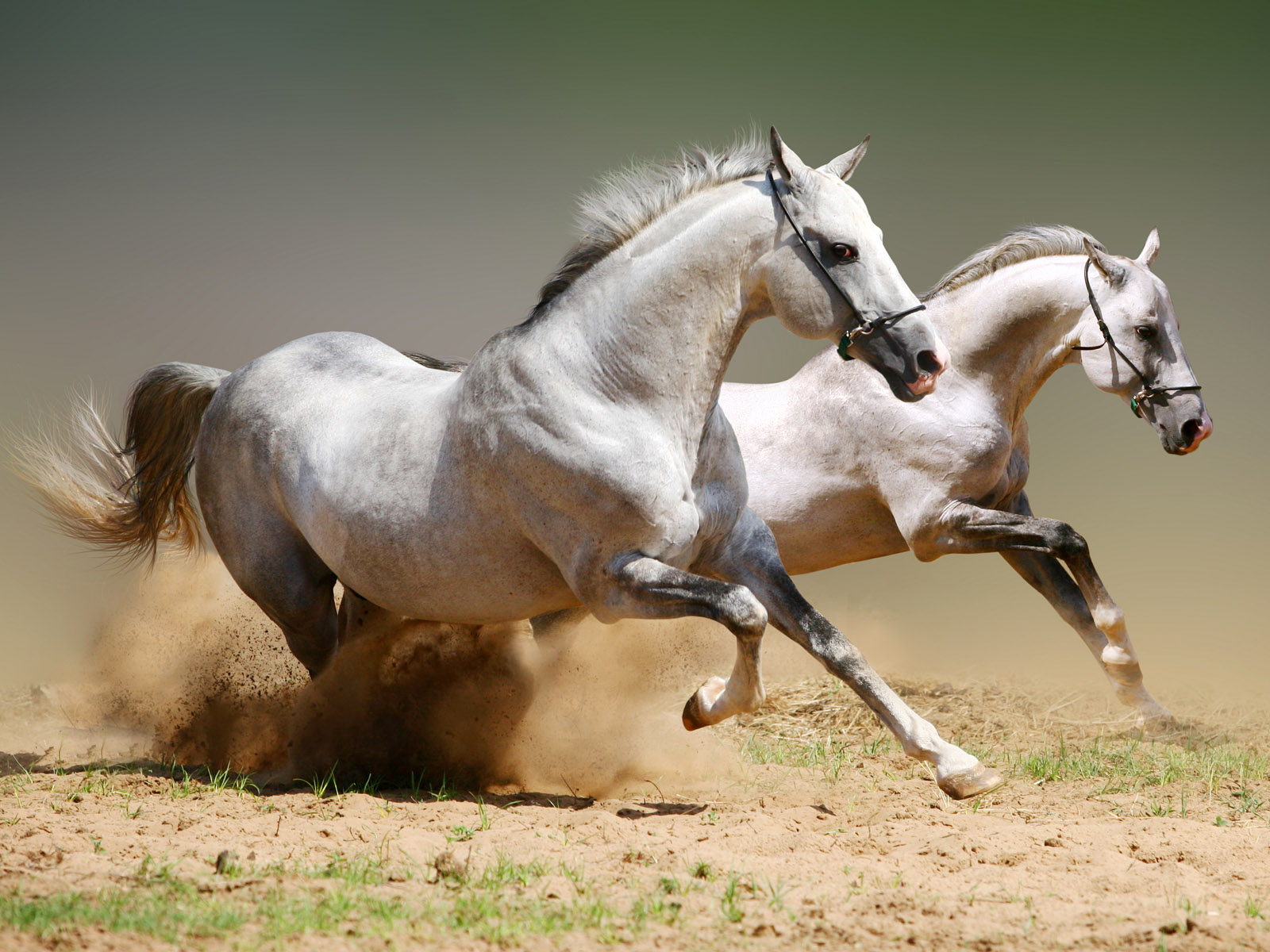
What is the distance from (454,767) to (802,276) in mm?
2084

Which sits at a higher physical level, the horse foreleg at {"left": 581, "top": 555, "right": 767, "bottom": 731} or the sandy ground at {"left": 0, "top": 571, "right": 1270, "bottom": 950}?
the horse foreleg at {"left": 581, "top": 555, "right": 767, "bottom": 731}

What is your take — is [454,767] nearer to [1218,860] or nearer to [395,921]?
[395,921]

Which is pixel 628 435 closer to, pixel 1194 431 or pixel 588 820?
pixel 588 820

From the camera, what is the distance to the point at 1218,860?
284 cm

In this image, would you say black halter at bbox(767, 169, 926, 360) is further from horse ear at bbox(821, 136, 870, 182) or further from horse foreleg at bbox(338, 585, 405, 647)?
horse foreleg at bbox(338, 585, 405, 647)

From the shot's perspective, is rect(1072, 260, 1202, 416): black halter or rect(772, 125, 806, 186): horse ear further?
rect(1072, 260, 1202, 416): black halter

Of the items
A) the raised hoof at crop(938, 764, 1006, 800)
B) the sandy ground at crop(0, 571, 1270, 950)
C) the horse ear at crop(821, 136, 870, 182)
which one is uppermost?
the horse ear at crop(821, 136, 870, 182)

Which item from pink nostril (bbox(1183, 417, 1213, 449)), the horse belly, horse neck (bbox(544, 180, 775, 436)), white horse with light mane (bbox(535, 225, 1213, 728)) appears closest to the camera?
horse neck (bbox(544, 180, 775, 436))

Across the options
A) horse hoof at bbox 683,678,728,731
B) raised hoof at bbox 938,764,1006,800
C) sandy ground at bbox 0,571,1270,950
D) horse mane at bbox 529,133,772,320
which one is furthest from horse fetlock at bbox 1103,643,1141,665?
horse mane at bbox 529,133,772,320

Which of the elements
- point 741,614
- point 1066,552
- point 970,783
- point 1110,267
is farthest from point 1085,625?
point 741,614

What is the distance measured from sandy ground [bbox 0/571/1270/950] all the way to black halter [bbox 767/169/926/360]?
137 centimetres

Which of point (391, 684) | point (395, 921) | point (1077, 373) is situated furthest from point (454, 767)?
point (1077, 373)

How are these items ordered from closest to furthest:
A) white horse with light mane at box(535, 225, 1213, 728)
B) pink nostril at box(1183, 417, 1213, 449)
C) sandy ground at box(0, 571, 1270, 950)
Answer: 1. sandy ground at box(0, 571, 1270, 950)
2. pink nostril at box(1183, 417, 1213, 449)
3. white horse with light mane at box(535, 225, 1213, 728)

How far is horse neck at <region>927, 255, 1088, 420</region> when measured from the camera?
5023 mm
